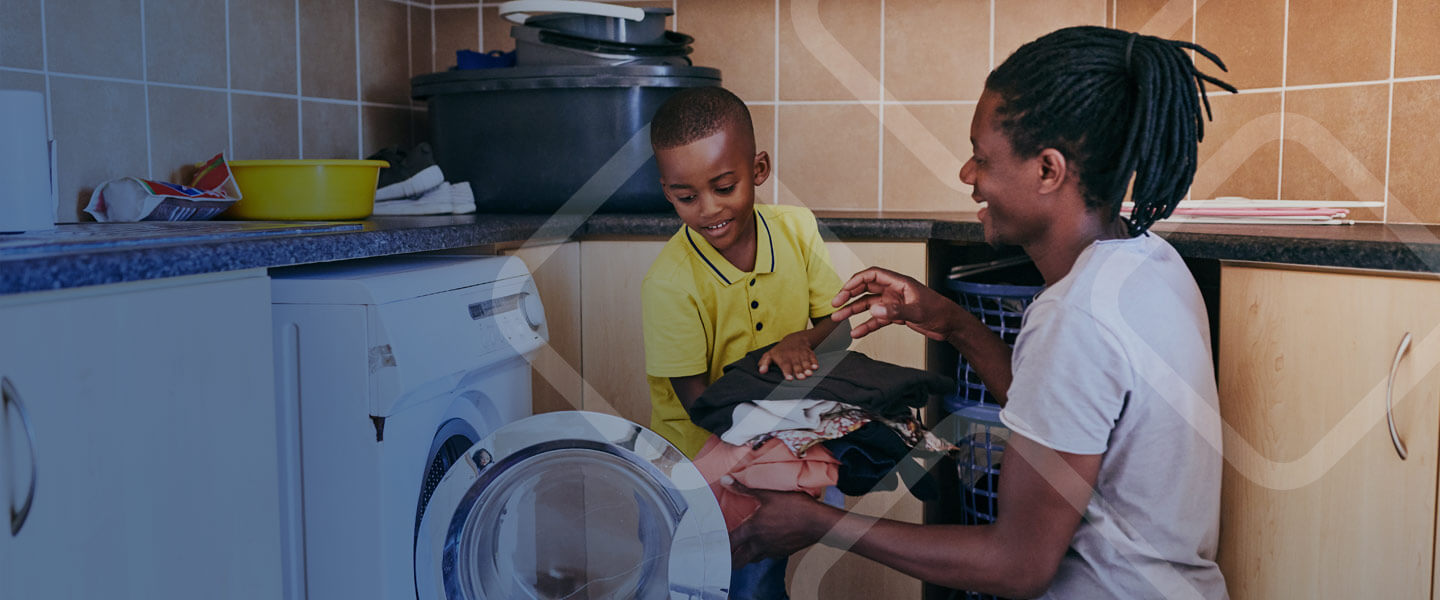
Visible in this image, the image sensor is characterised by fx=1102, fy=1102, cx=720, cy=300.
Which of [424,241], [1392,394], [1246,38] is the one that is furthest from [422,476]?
Answer: [1246,38]

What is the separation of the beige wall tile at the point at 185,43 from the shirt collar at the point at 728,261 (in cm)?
92

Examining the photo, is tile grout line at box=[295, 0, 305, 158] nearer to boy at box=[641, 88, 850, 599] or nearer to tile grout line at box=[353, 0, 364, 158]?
tile grout line at box=[353, 0, 364, 158]

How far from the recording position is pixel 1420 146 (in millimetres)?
1846

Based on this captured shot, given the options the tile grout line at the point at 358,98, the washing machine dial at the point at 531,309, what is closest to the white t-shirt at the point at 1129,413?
the washing machine dial at the point at 531,309

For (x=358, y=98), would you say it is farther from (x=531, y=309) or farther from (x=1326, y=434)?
(x=1326, y=434)

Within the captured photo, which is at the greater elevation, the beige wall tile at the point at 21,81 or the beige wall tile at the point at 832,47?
the beige wall tile at the point at 832,47

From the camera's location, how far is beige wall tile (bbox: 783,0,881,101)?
2541 millimetres

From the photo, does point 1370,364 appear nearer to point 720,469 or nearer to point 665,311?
point 720,469

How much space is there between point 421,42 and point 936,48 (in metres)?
1.22

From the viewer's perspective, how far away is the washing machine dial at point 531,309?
1.74 meters

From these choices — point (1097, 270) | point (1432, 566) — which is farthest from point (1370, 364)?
point (1097, 270)

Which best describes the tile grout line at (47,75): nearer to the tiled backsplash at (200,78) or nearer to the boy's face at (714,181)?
the tiled backsplash at (200,78)

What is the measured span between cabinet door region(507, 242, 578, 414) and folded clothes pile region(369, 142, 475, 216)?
29 cm

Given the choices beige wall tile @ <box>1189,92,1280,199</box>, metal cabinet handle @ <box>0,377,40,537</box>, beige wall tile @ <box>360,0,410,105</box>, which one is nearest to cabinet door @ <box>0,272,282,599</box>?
metal cabinet handle @ <box>0,377,40,537</box>
